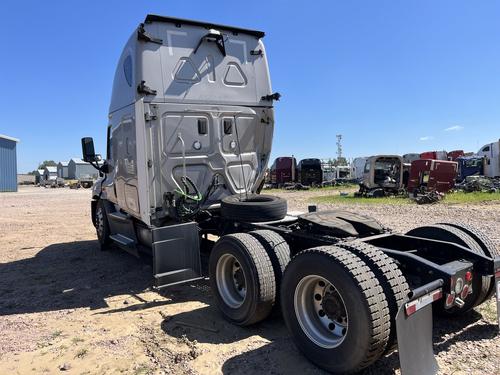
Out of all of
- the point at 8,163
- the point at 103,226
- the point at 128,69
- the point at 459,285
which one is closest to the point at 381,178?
the point at 103,226

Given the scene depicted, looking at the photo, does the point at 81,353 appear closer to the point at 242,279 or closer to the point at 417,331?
the point at 242,279

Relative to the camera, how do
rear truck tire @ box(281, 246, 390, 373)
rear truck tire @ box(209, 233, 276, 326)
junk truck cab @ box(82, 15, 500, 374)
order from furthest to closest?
rear truck tire @ box(209, 233, 276, 326)
junk truck cab @ box(82, 15, 500, 374)
rear truck tire @ box(281, 246, 390, 373)

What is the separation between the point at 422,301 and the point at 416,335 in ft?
0.77

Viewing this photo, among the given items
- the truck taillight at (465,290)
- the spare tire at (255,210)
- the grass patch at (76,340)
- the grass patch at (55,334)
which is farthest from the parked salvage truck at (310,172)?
the truck taillight at (465,290)

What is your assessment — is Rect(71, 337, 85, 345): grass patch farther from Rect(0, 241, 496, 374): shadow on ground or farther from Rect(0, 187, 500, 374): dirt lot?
Rect(0, 241, 496, 374): shadow on ground

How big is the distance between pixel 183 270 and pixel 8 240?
7.11m

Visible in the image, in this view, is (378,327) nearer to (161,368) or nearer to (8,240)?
(161,368)

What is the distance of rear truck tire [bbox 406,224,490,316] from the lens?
3.76m

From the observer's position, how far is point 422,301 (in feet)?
9.54

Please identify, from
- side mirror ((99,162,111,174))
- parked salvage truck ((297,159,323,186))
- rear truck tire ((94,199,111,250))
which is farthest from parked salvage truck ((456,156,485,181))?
side mirror ((99,162,111,174))

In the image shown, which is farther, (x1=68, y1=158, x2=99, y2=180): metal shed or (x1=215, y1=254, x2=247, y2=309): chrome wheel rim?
(x1=68, y1=158, x2=99, y2=180): metal shed

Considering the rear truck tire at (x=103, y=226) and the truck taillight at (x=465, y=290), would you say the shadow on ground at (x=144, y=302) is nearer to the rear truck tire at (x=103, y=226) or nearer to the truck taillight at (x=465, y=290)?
the rear truck tire at (x=103, y=226)

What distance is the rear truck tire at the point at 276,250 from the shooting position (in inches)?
163

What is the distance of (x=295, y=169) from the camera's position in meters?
35.2
